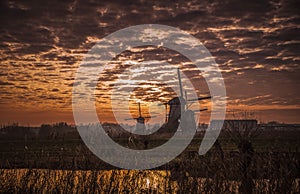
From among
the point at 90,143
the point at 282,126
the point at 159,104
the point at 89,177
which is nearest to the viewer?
the point at 89,177

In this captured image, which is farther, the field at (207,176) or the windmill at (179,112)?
the windmill at (179,112)

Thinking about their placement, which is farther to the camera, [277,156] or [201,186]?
[201,186]

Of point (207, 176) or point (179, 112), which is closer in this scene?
point (207, 176)

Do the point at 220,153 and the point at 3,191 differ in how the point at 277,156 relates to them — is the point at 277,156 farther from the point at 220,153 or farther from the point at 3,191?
the point at 3,191

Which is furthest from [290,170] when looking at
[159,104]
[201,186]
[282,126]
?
[282,126]

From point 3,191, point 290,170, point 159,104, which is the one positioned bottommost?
point 3,191

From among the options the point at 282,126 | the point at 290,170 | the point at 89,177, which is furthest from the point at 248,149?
the point at 282,126

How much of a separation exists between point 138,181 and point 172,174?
1.24 m

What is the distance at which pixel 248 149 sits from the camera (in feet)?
32.0

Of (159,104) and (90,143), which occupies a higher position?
(159,104)

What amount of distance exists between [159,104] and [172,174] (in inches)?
2321

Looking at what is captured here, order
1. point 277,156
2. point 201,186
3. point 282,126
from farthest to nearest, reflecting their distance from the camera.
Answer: point 282,126 < point 201,186 < point 277,156

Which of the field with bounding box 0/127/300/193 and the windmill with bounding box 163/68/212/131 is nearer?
the field with bounding box 0/127/300/193

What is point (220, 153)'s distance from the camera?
9.77 meters
